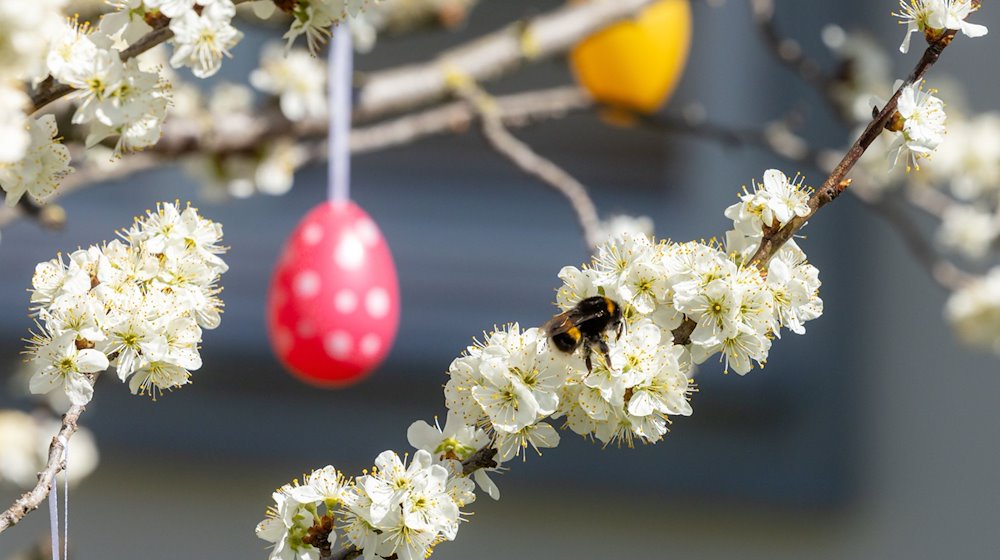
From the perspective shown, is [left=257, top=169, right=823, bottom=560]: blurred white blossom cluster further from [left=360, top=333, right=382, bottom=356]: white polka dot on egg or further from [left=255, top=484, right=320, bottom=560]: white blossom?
[left=360, top=333, right=382, bottom=356]: white polka dot on egg

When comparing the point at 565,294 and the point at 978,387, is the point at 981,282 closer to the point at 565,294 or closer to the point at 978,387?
the point at 978,387

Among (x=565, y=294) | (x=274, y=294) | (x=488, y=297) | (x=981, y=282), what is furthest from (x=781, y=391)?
(x=565, y=294)

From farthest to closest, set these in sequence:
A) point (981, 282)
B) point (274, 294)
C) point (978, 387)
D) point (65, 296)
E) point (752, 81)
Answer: point (752, 81), point (978, 387), point (981, 282), point (274, 294), point (65, 296)

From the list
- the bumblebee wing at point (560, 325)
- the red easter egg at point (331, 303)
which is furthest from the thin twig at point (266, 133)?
the bumblebee wing at point (560, 325)

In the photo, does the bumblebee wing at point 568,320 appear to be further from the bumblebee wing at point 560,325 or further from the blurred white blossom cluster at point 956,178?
the blurred white blossom cluster at point 956,178

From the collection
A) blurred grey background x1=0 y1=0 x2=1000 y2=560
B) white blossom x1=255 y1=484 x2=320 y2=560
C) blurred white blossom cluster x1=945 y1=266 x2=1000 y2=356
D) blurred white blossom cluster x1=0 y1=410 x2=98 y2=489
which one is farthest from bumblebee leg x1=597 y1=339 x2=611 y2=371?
blurred grey background x1=0 y1=0 x2=1000 y2=560

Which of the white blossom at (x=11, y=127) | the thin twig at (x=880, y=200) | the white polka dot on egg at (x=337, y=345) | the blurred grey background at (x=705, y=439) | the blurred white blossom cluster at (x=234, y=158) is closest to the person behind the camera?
the white blossom at (x=11, y=127)
